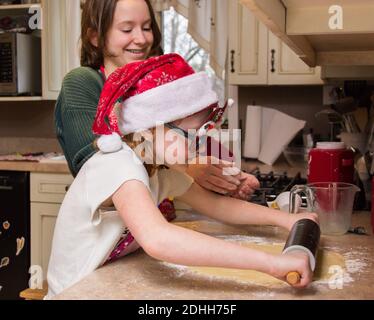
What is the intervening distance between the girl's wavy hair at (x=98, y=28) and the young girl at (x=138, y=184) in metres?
0.44

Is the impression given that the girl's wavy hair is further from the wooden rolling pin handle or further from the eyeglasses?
the wooden rolling pin handle

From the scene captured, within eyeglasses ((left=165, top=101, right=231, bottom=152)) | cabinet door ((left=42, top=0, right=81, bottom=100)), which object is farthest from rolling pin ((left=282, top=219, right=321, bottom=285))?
cabinet door ((left=42, top=0, right=81, bottom=100))

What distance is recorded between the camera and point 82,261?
1.05 m

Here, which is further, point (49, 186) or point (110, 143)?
point (49, 186)

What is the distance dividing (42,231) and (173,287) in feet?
6.96

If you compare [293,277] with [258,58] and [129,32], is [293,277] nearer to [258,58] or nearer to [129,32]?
[129,32]

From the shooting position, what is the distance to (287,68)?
297 cm

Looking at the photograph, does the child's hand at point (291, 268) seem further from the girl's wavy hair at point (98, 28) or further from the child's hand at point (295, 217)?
the girl's wavy hair at point (98, 28)

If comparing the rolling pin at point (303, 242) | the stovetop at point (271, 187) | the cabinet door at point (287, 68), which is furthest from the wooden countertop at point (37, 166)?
the rolling pin at point (303, 242)

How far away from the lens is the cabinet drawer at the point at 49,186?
2.83 metres

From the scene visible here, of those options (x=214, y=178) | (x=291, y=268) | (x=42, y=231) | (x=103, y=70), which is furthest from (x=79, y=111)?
(x=42, y=231)

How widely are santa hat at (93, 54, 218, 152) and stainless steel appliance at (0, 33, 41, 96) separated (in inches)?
90.6

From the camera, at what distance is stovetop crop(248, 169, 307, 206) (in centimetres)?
177
